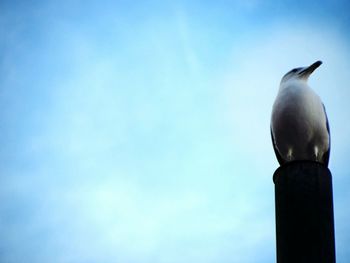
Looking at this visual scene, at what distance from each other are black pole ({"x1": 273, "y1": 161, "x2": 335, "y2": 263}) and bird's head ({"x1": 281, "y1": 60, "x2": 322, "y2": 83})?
7.81 feet

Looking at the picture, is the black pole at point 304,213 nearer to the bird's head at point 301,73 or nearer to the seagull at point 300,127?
the seagull at point 300,127

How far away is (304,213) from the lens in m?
13.1

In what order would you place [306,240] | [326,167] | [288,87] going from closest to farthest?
1. [306,240]
2. [326,167]
3. [288,87]

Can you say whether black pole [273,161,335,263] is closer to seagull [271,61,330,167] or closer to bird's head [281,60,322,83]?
seagull [271,61,330,167]

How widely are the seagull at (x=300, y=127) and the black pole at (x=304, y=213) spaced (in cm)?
38

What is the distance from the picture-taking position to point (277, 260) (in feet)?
43.2

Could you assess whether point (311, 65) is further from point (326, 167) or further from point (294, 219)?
point (294, 219)

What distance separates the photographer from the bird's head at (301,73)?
15.2 meters

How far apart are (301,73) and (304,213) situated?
356 centimetres

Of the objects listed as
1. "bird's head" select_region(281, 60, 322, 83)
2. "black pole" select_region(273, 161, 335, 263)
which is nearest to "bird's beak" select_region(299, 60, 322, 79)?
"bird's head" select_region(281, 60, 322, 83)

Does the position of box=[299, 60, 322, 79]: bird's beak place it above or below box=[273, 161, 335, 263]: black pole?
above

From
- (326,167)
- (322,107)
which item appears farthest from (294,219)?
(322,107)

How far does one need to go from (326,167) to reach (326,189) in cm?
55

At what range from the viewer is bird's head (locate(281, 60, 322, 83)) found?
15.2m
